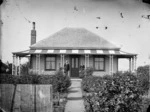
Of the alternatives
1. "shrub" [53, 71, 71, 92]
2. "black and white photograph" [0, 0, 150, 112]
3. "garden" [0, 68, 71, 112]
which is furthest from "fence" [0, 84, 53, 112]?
"shrub" [53, 71, 71, 92]

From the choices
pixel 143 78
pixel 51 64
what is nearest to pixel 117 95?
pixel 143 78

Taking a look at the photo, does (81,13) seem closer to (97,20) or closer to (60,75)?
(97,20)

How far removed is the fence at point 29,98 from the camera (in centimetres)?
716

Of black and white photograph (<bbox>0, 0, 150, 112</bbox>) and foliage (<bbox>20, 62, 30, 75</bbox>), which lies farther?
foliage (<bbox>20, 62, 30, 75</bbox>)

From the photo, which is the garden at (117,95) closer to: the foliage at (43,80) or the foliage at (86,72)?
the foliage at (43,80)

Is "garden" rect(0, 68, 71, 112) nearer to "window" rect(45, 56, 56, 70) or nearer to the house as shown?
the house

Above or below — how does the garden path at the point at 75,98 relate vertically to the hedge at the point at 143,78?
below

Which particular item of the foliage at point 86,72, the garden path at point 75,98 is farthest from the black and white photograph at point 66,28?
the foliage at point 86,72

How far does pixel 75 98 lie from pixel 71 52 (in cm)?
262

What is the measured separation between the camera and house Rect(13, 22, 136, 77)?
311 inches

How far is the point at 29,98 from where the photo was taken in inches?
287

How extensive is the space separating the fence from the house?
0.54 m

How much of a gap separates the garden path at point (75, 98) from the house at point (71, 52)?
1.36 feet

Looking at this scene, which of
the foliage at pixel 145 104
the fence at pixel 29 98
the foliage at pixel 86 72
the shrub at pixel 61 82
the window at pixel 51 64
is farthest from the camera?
the window at pixel 51 64
